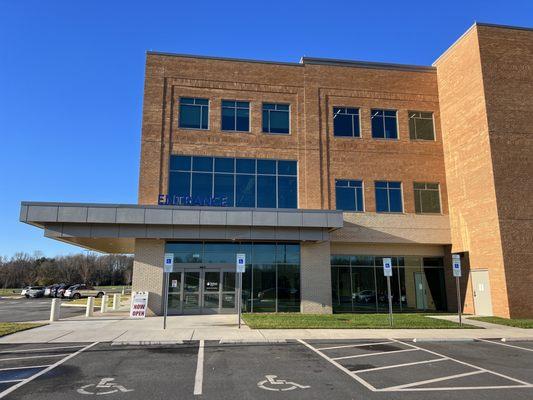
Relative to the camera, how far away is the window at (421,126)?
2623cm

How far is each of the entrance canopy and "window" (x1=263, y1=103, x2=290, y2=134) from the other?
5.70 metres

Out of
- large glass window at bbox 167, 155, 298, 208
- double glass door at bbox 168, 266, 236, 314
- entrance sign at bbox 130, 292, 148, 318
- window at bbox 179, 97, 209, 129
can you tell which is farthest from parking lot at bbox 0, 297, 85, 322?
window at bbox 179, 97, 209, 129

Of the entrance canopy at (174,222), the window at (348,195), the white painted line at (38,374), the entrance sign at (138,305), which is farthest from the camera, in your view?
the window at (348,195)

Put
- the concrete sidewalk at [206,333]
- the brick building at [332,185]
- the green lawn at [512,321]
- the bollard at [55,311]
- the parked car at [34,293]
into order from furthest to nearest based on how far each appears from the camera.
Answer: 1. the parked car at [34,293]
2. the brick building at [332,185]
3. the bollard at [55,311]
4. the green lawn at [512,321]
5. the concrete sidewalk at [206,333]

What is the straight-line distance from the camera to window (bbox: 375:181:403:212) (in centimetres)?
2503

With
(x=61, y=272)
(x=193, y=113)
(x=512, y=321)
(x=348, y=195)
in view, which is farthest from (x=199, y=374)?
(x=61, y=272)

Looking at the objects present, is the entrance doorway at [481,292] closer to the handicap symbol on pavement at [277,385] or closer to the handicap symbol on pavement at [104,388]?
the handicap symbol on pavement at [277,385]

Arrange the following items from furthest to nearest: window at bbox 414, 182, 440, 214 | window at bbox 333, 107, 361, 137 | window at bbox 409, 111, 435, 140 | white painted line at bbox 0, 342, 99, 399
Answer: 1. window at bbox 409, 111, 435, 140
2. window at bbox 333, 107, 361, 137
3. window at bbox 414, 182, 440, 214
4. white painted line at bbox 0, 342, 99, 399

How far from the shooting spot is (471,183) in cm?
2316

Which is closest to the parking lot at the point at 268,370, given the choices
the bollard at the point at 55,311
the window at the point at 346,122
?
the bollard at the point at 55,311

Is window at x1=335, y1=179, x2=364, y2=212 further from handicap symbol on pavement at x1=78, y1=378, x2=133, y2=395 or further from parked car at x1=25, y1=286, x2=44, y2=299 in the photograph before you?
parked car at x1=25, y1=286, x2=44, y2=299

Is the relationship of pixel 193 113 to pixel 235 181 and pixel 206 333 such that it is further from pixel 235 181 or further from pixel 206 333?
pixel 206 333

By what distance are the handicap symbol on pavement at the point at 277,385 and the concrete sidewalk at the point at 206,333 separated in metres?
4.96

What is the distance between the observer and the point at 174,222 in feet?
68.5
